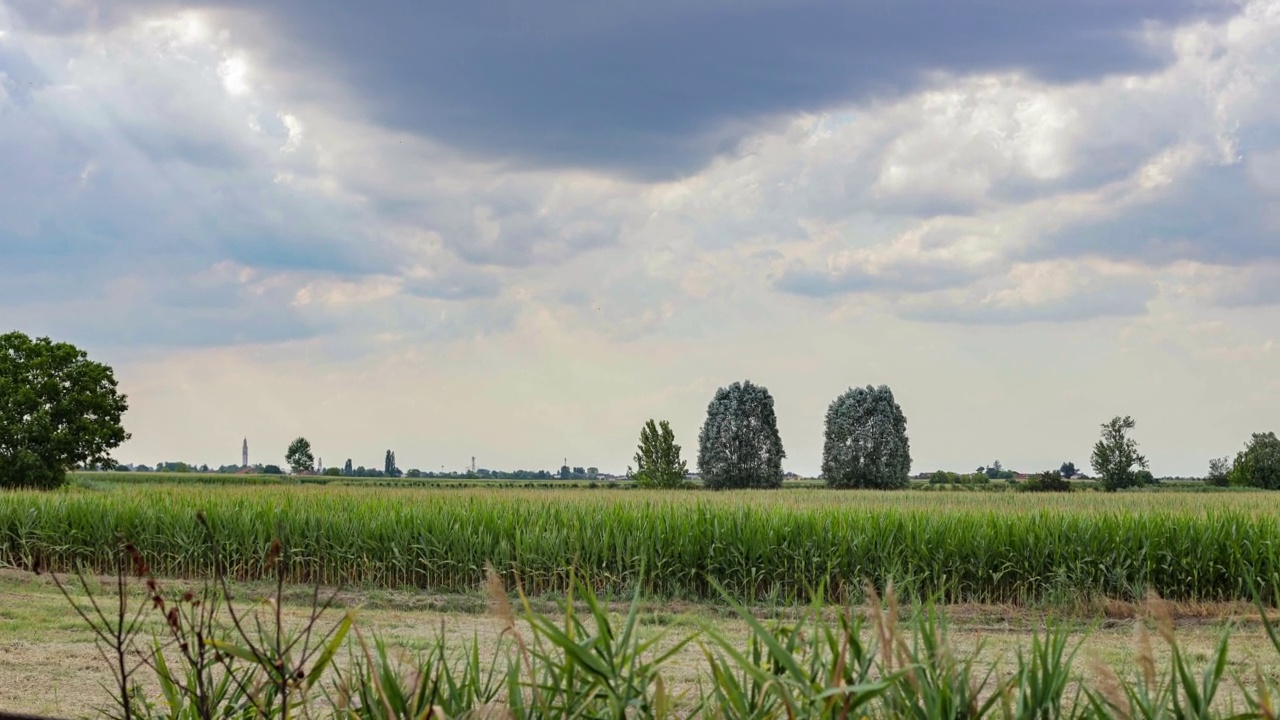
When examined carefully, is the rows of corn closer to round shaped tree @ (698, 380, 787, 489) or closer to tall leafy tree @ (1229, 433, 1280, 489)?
round shaped tree @ (698, 380, 787, 489)

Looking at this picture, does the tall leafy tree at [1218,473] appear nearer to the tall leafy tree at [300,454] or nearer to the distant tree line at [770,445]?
the distant tree line at [770,445]

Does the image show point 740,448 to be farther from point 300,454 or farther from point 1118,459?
point 300,454

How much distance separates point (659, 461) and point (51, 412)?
2959 centimetres

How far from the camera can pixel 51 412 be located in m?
39.5

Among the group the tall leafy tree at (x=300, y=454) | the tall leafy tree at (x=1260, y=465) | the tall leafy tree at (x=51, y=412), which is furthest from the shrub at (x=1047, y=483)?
the tall leafy tree at (x=300, y=454)

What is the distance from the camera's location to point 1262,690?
182 centimetres

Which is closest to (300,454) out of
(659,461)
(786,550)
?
(659,461)

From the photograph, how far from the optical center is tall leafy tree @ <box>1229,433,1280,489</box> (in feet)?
190

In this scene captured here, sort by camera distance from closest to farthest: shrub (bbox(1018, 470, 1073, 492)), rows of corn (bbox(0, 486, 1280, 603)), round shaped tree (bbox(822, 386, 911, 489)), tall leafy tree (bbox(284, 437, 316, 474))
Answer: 1. rows of corn (bbox(0, 486, 1280, 603))
2. shrub (bbox(1018, 470, 1073, 492))
3. round shaped tree (bbox(822, 386, 911, 489))
4. tall leafy tree (bbox(284, 437, 316, 474))

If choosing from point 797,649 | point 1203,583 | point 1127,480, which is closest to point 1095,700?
point 797,649

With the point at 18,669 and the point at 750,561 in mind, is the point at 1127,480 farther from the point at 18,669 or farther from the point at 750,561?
the point at 18,669

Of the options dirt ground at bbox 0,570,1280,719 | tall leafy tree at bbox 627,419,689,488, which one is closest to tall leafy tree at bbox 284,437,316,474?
tall leafy tree at bbox 627,419,689,488

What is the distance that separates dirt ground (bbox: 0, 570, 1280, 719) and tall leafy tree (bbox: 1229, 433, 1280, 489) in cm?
5299

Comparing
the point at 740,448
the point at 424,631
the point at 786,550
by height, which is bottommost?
the point at 424,631
